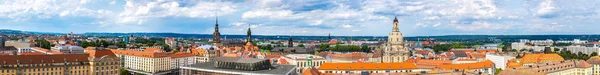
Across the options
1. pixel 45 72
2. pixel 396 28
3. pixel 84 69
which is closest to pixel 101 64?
pixel 84 69

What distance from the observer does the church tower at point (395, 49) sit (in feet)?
424

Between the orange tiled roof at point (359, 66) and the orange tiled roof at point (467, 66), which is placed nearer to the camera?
the orange tiled roof at point (359, 66)

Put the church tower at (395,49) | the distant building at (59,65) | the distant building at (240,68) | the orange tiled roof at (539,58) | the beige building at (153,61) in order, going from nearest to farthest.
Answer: the distant building at (240,68) → the distant building at (59,65) → the beige building at (153,61) → the orange tiled roof at (539,58) → the church tower at (395,49)

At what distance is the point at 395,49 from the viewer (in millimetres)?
130125

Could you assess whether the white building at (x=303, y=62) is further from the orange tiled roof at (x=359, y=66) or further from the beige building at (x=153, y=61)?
the beige building at (x=153, y=61)

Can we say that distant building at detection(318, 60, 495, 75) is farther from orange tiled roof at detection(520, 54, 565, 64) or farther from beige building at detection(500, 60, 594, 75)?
orange tiled roof at detection(520, 54, 565, 64)

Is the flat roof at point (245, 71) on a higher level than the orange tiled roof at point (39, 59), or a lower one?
lower

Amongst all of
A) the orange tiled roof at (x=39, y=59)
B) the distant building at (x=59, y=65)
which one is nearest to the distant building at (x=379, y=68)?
the distant building at (x=59, y=65)

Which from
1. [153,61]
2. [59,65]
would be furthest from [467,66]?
[59,65]

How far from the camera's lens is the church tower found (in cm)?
12925

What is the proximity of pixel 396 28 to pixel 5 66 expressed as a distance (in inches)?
3524

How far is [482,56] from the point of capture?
151 meters

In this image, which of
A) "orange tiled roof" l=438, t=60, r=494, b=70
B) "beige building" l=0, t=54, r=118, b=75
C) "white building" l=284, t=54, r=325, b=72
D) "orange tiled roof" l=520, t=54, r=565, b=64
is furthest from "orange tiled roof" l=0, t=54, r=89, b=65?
"orange tiled roof" l=520, t=54, r=565, b=64

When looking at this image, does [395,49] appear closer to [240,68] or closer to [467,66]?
[467,66]
